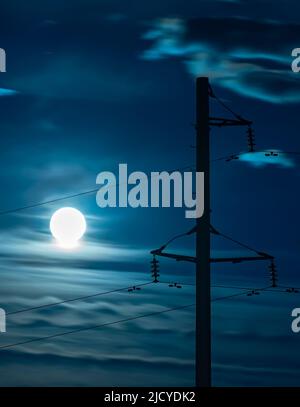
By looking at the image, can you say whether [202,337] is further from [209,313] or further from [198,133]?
[198,133]

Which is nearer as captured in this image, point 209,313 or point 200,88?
point 209,313

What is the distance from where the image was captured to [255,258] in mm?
27875

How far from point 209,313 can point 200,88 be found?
6981mm

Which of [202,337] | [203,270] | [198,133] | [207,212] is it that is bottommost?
[202,337]

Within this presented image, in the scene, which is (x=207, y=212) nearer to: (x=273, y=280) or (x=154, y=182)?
(x=154, y=182)

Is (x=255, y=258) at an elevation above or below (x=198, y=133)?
below

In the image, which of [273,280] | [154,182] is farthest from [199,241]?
[273,280]

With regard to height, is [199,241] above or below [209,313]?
above
